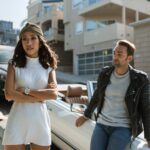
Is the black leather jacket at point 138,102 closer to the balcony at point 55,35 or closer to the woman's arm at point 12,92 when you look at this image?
the woman's arm at point 12,92

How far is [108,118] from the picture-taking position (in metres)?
3.29

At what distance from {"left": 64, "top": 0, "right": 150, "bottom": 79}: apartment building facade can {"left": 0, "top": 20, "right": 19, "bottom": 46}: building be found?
29552 millimetres

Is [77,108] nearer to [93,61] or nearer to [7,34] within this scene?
[93,61]

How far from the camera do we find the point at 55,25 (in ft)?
132

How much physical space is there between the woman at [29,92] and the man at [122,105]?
54cm

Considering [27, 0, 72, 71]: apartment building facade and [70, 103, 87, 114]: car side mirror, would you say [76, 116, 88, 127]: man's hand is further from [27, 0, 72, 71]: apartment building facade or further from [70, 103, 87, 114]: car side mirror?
[27, 0, 72, 71]: apartment building facade

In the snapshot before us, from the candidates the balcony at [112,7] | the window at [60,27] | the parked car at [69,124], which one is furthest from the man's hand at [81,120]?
the window at [60,27]

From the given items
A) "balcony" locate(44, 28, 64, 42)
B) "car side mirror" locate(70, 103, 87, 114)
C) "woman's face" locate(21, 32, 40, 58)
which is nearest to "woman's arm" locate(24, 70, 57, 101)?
"woman's face" locate(21, 32, 40, 58)

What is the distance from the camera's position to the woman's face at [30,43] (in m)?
3.06

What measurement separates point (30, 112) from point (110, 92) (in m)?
0.79

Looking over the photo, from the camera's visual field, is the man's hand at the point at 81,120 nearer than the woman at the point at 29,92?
No

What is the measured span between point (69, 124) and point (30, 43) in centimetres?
216

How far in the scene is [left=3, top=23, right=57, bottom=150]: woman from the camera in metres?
2.93

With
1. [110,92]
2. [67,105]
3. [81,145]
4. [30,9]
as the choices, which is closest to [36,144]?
[110,92]
